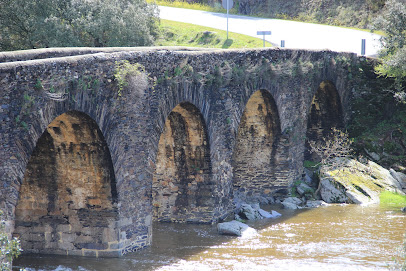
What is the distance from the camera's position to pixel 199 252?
14695mm

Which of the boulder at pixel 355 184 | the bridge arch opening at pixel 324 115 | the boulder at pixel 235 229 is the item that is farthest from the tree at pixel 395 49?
the boulder at pixel 235 229

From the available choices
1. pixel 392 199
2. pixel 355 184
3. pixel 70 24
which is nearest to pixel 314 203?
pixel 355 184

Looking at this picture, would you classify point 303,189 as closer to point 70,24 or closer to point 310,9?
point 70,24

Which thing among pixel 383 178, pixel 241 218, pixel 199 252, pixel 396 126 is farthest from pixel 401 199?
pixel 199 252

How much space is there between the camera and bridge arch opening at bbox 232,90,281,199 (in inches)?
803

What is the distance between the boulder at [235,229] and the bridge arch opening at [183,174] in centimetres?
67

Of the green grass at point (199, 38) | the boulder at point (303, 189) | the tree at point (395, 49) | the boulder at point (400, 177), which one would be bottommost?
the boulder at point (303, 189)

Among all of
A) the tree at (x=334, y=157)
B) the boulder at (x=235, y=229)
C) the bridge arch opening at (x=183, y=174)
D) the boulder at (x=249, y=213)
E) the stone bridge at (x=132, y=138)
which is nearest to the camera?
the stone bridge at (x=132, y=138)

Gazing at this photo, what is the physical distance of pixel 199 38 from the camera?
104ft

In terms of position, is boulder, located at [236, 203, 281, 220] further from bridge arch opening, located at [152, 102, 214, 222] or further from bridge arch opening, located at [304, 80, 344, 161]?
bridge arch opening, located at [304, 80, 344, 161]

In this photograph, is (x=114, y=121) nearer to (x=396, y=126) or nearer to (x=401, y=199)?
(x=401, y=199)

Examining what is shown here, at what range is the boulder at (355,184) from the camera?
20.7 metres

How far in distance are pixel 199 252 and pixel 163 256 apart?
3.34 feet

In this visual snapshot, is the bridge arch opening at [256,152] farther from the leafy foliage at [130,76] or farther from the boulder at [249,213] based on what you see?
the leafy foliage at [130,76]
